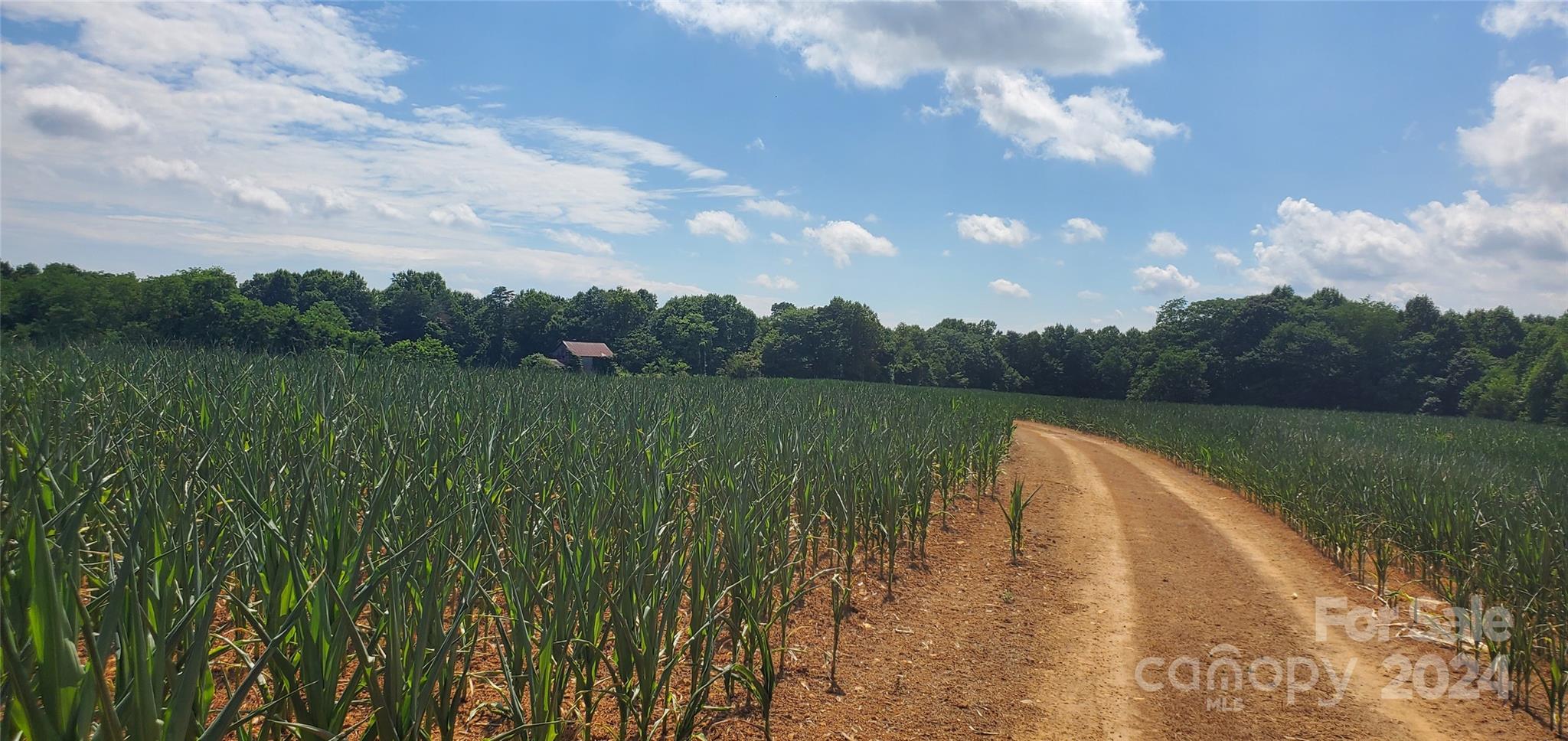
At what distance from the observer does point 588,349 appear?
66875 mm

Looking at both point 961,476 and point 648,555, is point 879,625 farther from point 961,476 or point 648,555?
point 961,476

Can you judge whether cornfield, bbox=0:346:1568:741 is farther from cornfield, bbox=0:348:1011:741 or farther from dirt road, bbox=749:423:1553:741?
dirt road, bbox=749:423:1553:741

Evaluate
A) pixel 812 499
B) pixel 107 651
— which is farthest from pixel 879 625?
pixel 107 651

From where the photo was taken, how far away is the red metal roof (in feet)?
210

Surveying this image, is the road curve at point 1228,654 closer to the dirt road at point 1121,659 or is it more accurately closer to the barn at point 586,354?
the dirt road at point 1121,659

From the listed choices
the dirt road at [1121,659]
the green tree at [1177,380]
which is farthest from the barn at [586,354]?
the dirt road at [1121,659]

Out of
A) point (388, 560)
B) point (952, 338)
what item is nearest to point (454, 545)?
point (388, 560)

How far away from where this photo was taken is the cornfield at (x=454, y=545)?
6.82 feet

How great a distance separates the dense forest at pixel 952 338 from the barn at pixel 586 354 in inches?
94.2

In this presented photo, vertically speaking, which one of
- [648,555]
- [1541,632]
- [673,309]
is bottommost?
[1541,632]

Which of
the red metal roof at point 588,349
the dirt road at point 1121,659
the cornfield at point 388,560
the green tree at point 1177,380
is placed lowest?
the dirt road at point 1121,659

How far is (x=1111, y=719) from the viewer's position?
14.5 ft

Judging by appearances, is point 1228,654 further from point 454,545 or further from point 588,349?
point 588,349

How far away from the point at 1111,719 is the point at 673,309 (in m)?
82.1
